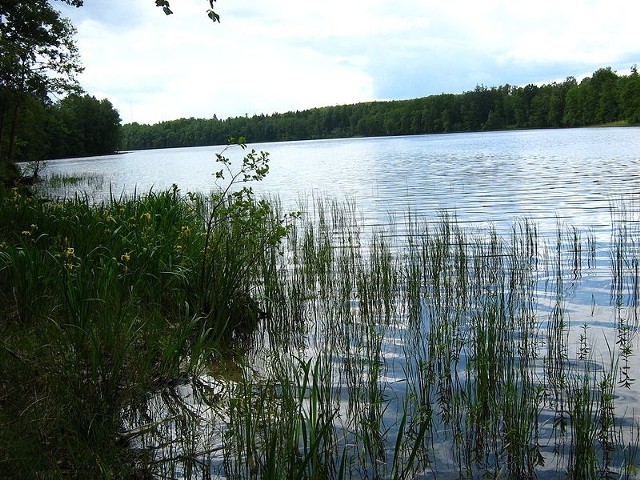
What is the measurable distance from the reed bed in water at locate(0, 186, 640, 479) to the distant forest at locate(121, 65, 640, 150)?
105083mm

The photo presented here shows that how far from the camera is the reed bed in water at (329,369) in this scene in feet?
12.5

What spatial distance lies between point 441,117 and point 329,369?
14703 cm

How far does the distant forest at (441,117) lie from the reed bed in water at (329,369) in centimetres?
10508

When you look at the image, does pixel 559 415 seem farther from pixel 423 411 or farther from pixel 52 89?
pixel 52 89

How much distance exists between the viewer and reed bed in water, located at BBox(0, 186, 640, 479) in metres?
3.81

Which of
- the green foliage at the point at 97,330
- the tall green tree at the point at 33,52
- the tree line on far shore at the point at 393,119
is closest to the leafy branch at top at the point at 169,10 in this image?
the green foliage at the point at 97,330

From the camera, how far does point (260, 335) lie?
7012 mm

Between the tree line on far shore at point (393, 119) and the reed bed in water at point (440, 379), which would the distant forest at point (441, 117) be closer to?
the tree line on far shore at point (393, 119)

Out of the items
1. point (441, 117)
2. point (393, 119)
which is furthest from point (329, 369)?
point (393, 119)

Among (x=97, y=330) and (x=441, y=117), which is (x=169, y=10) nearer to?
(x=97, y=330)

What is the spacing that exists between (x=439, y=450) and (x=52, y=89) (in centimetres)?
2957

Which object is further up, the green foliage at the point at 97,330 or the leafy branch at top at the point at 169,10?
the leafy branch at top at the point at 169,10

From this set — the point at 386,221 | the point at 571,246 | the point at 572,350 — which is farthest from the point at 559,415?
the point at 386,221

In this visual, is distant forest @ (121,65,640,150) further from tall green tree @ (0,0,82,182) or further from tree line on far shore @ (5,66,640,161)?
tall green tree @ (0,0,82,182)
